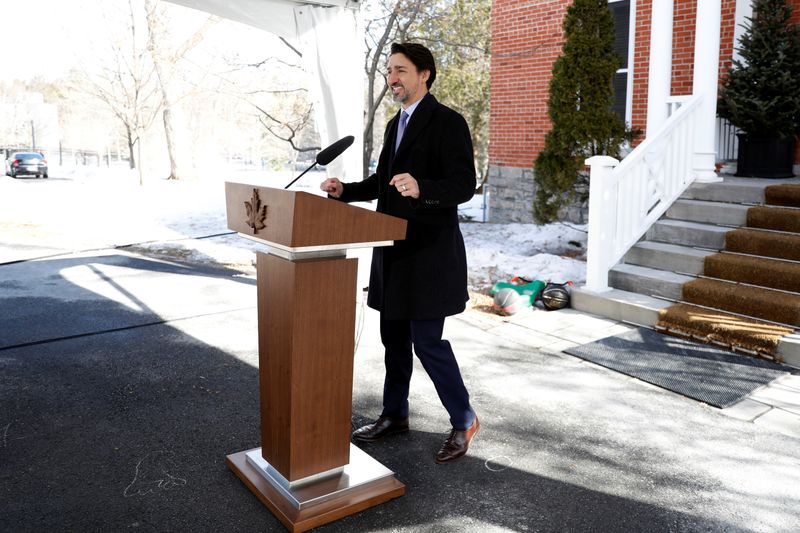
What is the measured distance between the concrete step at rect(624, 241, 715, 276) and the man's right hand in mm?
4254

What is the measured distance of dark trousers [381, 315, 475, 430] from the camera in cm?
323

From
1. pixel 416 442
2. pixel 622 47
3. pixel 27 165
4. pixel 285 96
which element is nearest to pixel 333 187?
pixel 416 442

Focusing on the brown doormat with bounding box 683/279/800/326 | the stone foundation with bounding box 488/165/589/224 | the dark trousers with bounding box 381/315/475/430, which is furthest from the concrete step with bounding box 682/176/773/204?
the dark trousers with bounding box 381/315/475/430

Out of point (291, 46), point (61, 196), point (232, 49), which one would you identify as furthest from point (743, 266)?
point (61, 196)

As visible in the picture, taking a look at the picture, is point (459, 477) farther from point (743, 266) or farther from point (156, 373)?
point (743, 266)

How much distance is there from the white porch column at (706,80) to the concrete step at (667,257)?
112 cm

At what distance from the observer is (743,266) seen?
19.3 ft

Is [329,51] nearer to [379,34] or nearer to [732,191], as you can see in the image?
[732,191]

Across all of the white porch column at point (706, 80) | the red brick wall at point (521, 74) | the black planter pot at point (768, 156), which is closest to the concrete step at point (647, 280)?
the white porch column at point (706, 80)

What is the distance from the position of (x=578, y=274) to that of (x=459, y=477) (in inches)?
199

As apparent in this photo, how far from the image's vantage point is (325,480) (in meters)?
2.96

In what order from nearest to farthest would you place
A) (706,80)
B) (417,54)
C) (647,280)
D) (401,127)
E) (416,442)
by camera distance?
(417,54)
(401,127)
(416,442)
(647,280)
(706,80)

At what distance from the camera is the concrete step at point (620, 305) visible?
5.90 m

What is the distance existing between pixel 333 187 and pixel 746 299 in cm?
389
